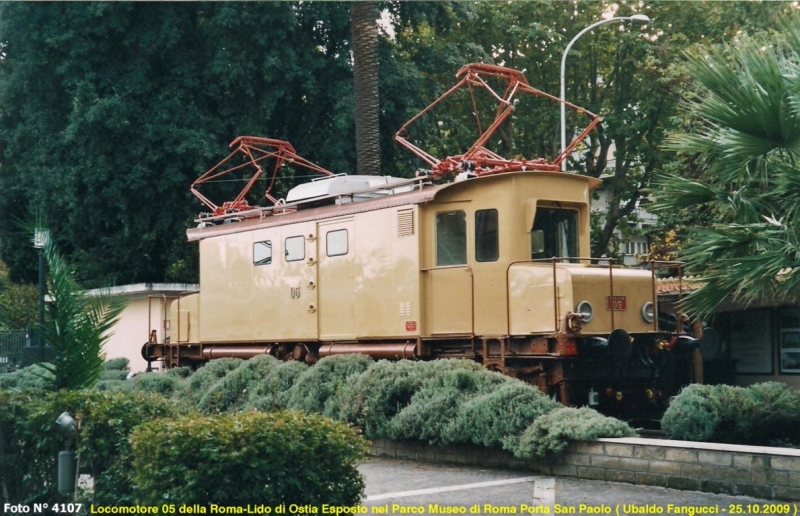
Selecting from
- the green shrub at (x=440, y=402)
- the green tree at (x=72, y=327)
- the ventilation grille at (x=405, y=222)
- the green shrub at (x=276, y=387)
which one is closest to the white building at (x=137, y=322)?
the green shrub at (x=276, y=387)

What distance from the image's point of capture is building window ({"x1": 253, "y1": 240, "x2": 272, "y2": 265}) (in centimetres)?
1859

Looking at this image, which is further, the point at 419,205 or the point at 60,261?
the point at 419,205

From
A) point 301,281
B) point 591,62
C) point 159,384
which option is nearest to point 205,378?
point 159,384

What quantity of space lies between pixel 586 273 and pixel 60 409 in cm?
810

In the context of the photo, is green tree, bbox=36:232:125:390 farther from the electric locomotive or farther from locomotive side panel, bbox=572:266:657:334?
locomotive side panel, bbox=572:266:657:334

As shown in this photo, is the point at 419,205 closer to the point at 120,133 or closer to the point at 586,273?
the point at 586,273

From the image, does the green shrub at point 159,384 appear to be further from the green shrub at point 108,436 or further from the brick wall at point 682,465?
the green shrub at point 108,436

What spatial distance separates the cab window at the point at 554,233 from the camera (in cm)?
1512

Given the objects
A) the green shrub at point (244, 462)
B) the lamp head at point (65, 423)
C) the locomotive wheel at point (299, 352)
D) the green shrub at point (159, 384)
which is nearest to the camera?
the green shrub at point (244, 462)

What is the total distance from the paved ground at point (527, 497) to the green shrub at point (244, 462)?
1.69 metres

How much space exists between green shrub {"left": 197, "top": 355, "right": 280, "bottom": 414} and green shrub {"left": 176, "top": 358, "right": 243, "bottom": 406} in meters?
0.28

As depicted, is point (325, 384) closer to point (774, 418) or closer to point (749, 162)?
point (774, 418)

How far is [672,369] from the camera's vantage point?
55.4 ft

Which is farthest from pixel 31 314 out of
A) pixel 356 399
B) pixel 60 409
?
pixel 356 399
